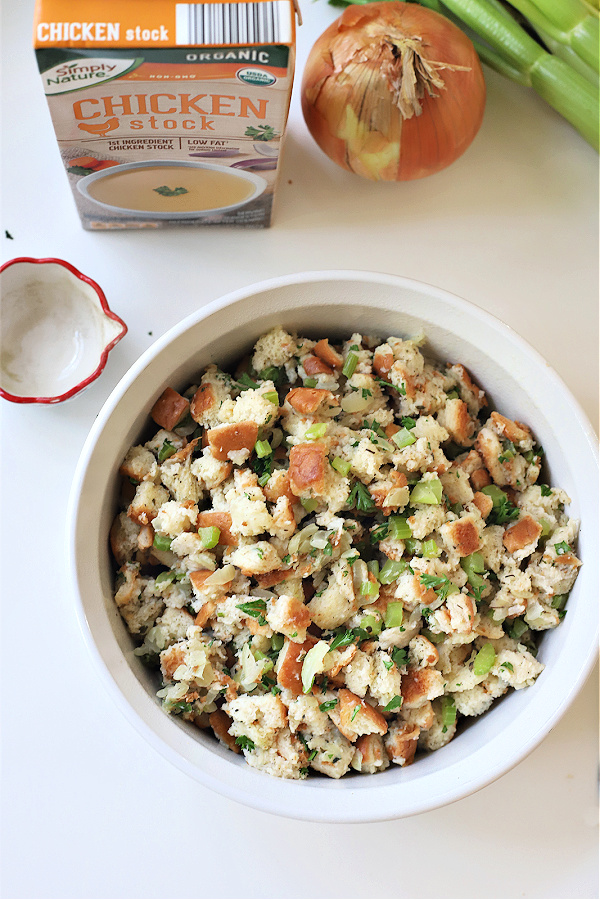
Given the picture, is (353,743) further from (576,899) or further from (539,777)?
(576,899)

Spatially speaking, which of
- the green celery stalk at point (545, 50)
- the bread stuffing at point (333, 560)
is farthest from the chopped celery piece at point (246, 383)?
the green celery stalk at point (545, 50)

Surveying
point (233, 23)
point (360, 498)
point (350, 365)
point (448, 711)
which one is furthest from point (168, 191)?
point (448, 711)

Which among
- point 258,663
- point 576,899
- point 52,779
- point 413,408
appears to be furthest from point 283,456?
point 576,899

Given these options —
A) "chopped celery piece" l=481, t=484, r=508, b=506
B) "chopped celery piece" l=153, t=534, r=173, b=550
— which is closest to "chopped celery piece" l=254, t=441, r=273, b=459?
"chopped celery piece" l=153, t=534, r=173, b=550

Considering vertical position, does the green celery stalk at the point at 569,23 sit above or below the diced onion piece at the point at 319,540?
above

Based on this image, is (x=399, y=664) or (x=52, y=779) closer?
(x=399, y=664)

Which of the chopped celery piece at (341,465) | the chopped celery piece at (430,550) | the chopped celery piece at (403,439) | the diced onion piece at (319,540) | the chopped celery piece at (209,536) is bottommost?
the chopped celery piece at (430,550)

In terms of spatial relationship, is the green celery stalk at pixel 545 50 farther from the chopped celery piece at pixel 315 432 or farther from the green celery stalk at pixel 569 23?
the chopped celery piece at pixel 315 432
